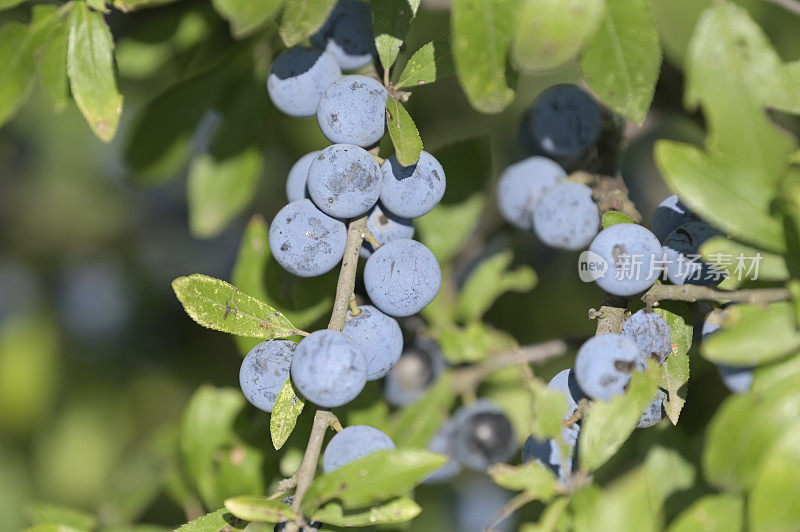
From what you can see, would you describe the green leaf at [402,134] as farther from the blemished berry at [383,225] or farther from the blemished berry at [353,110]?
Answer: the blemished berry at [383,225]

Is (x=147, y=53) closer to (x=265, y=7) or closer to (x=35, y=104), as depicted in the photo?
(x=265, y=7)

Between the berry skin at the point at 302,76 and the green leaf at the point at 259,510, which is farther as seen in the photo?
the berry skin at the point at 302,76

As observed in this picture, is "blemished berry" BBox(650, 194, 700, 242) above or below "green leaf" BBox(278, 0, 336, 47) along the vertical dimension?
below

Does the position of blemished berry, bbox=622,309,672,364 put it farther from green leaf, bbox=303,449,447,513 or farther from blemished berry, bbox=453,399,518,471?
blemished berry, bbox=453,399,518,471

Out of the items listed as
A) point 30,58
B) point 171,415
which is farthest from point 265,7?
point 171,415

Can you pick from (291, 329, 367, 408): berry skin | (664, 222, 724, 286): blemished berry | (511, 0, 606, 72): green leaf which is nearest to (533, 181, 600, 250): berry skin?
(664, 222, 724, 286): blemished berry

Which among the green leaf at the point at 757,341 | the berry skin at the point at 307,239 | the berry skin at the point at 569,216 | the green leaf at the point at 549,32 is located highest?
the green leaf at the point at 549,32

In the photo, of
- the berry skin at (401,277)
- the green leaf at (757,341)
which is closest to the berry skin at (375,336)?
the berry skin at (401,277)
